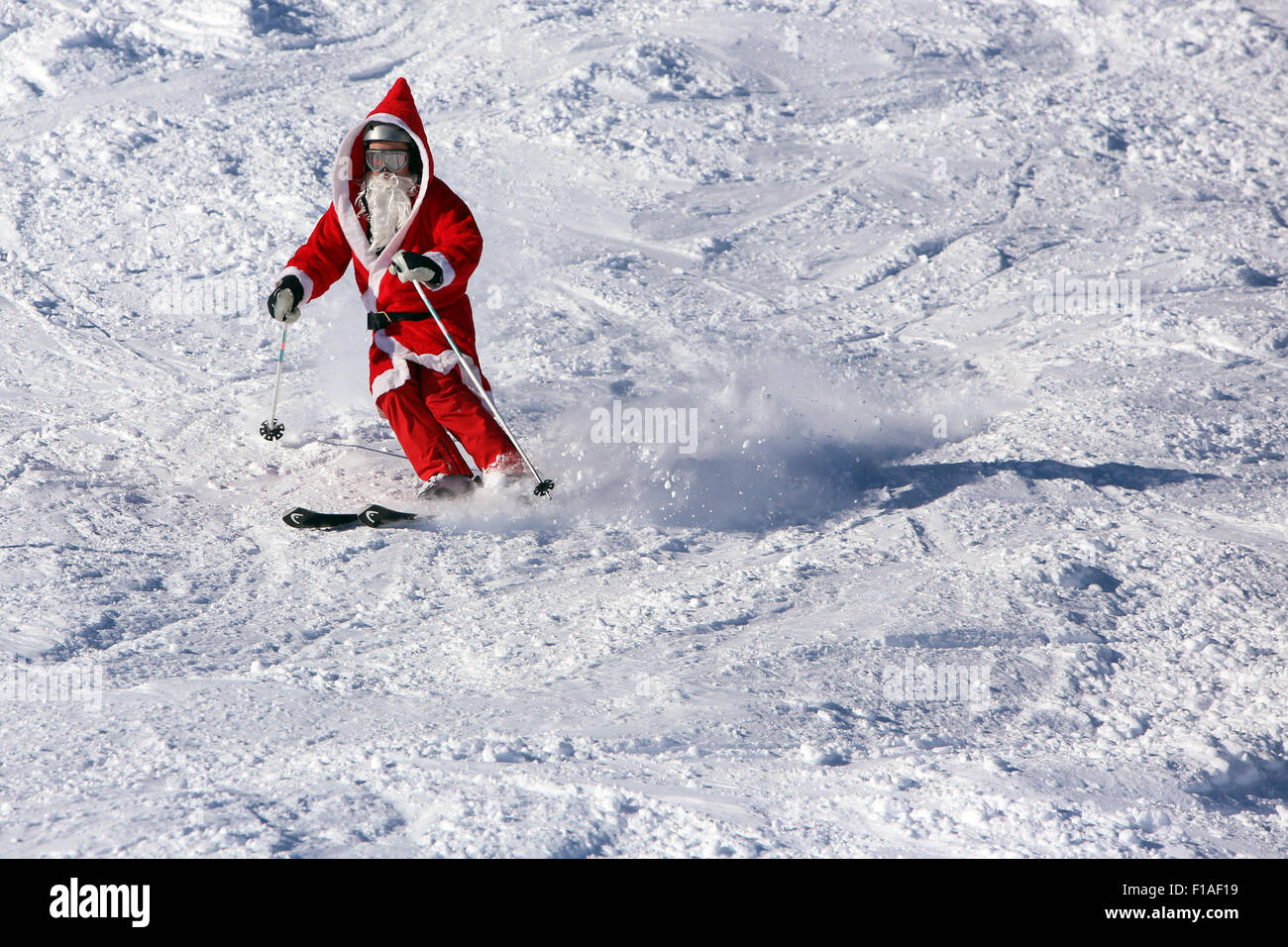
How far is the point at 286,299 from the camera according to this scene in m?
4.59

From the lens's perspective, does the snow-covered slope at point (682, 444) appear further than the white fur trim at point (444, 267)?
No

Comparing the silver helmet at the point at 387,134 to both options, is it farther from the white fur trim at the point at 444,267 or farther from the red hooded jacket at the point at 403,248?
the white fur trim at the point at 444,267

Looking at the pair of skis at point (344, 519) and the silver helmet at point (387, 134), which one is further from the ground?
the silver helmet at point (387, 134)

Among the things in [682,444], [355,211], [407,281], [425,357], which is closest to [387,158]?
[355,211]

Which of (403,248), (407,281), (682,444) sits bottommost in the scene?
(682,444)

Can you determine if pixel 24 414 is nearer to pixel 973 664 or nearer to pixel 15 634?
pixel 15 634

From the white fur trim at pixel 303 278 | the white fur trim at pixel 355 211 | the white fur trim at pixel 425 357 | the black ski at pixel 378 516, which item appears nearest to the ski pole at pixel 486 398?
the white fur trim at pixel 425 357

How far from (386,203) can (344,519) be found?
1346mm

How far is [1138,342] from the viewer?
6.62 metres

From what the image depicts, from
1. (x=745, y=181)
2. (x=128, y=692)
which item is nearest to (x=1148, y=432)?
(x=745, y=181)

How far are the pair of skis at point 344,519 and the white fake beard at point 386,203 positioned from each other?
1.14m

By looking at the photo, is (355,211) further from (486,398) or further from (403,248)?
(486,398)

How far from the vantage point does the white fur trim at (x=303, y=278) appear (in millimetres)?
4723

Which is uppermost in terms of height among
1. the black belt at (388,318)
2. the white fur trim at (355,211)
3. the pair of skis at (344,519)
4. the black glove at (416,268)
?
the white fur trim at (355,211)
